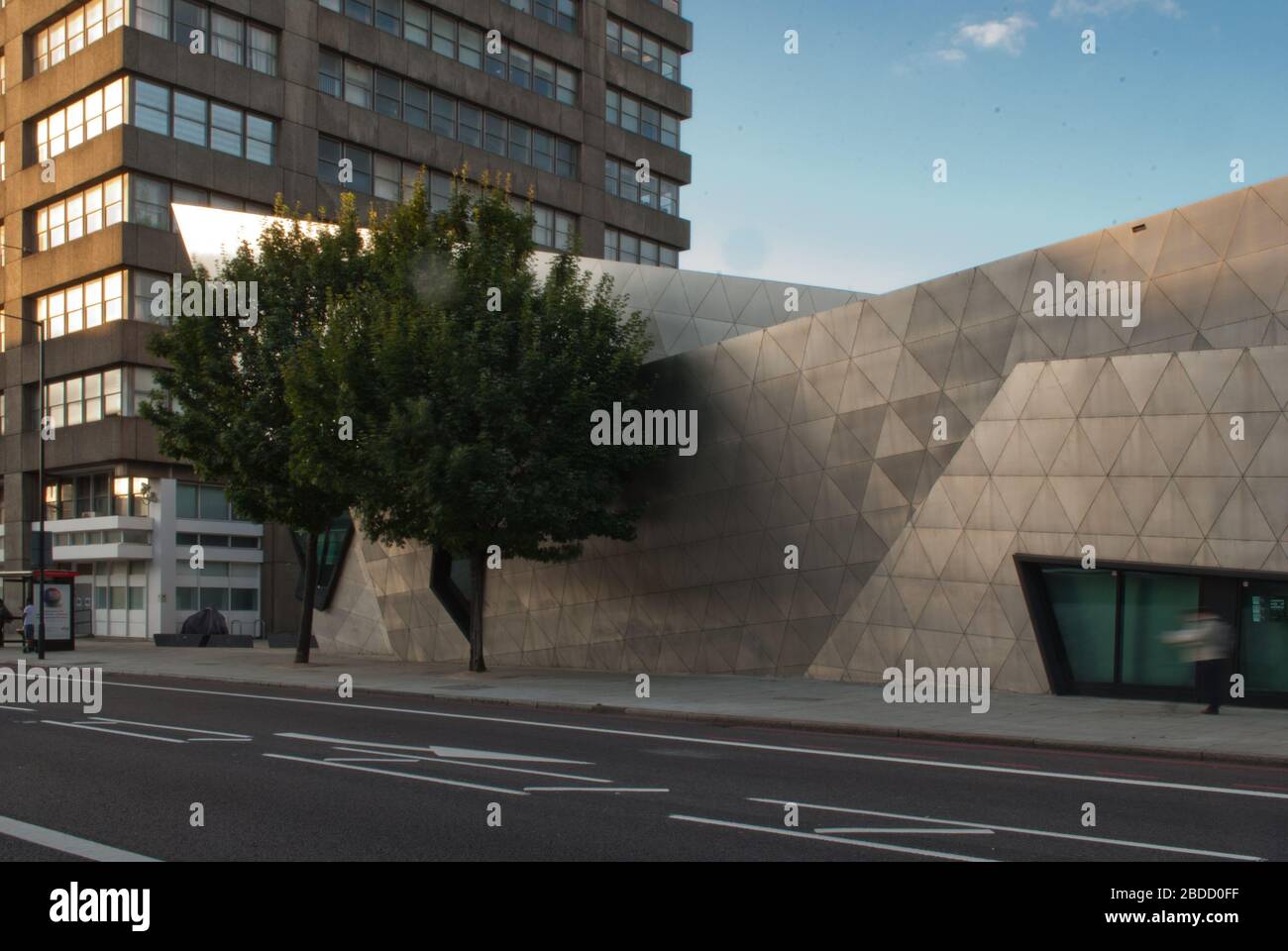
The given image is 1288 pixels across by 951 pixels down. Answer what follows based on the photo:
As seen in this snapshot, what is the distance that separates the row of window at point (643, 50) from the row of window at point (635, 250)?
10.0m

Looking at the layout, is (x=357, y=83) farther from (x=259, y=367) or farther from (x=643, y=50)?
(x=259, y=367)

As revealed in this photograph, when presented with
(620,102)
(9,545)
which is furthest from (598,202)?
(9,545)

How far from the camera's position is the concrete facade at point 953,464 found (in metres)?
19.1

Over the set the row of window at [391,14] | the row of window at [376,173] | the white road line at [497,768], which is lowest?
the white road line at [497,768]

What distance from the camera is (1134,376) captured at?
20016 mm

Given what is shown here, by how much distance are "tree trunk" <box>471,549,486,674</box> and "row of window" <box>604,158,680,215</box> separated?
4549 centimetres

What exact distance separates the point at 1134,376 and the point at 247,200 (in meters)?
44.4

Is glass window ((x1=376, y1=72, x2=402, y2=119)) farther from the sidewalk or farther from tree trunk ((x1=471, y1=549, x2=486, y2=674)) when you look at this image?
tree trunk ((x1=471, y1=549, x2=486, y2=674))

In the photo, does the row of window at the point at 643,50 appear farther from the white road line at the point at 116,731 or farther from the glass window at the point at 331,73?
the white road line at the point at 116,731

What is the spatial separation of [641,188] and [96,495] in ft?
112

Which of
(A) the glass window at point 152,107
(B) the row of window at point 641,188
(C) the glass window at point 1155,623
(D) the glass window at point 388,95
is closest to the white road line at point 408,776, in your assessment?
(C) the glass window at point 1155,623

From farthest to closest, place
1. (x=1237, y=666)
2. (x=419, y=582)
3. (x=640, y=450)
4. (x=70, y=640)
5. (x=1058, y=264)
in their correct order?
1. (x=70, y=640)
2. (x=419, y=582)
3. (x=640, y=450)
4. (x=1058, y=264)
5. (x=1237, y=666)

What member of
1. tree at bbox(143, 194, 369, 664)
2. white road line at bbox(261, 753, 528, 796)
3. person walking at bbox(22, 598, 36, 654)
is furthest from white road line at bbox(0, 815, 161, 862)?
person walking at bbox(22, 598, 36, 654)
